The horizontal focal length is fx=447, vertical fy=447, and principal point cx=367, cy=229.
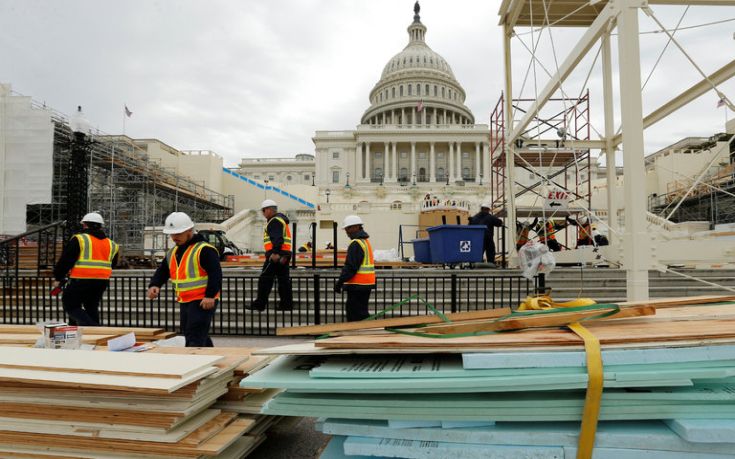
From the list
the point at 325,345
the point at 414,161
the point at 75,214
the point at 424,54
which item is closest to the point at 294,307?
the point at 75,214

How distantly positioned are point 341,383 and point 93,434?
1443mm

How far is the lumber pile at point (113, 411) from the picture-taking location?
235 centimetres

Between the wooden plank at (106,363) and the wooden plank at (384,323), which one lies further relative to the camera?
the wooden plank at (384,323)

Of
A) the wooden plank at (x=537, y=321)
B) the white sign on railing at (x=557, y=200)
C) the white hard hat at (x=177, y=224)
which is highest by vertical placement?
the white sign on railing at (x=557, y=200)

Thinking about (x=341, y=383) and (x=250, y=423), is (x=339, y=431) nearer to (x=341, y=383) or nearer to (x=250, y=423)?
(x=341, y=383)

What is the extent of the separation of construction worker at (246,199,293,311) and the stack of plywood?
3043 mm

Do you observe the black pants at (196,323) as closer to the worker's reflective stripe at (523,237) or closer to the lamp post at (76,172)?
the lamp post at (76,172)

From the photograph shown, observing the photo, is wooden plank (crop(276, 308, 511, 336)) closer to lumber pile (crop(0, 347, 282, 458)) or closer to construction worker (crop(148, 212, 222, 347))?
lumber pile (crop(0, 347, 282, 458))

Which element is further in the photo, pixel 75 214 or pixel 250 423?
pixel 75 214

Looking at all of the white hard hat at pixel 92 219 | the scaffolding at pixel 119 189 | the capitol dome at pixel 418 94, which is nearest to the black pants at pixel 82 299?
the white hard hat at pixel 92 219

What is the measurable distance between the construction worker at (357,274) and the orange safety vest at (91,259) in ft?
10.2

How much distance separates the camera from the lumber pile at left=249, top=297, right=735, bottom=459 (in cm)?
204

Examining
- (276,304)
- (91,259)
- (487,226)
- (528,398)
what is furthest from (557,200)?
(91,259)

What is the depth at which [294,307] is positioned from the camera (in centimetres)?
856
